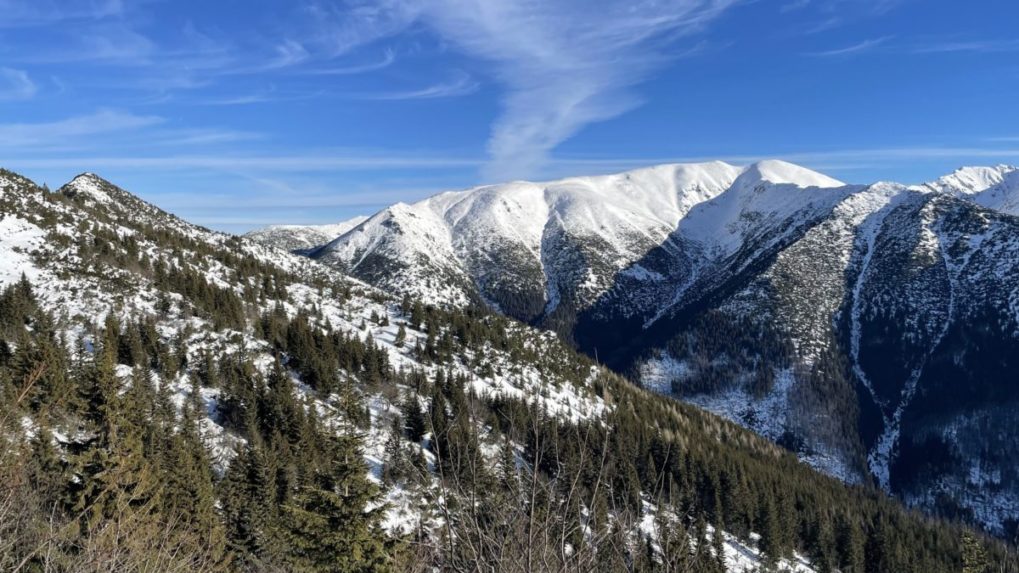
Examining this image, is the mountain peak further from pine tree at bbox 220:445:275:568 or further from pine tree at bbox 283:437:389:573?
pine tree at bbox 283:437:389:573

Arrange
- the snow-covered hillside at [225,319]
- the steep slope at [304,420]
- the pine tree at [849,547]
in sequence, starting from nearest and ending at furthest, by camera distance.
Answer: the steep slope at [304,420] → the snow-covered hillside at [225,319] → the pine tree at [849,547]

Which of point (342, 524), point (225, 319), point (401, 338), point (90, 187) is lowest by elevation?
point (342, 524)

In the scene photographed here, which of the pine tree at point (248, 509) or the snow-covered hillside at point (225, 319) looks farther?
the snow-covered hillside at point (225, 319)

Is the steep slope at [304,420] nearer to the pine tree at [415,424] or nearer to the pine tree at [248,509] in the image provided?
the pine tree at [248,509]

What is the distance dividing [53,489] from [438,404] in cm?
4716

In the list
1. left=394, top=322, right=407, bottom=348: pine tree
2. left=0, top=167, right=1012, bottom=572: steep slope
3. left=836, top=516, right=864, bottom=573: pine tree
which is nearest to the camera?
left=0, top=167, right=1012, bottom=572: steep slope

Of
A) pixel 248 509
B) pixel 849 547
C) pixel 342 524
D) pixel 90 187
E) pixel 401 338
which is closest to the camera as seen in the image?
pixel 342 524

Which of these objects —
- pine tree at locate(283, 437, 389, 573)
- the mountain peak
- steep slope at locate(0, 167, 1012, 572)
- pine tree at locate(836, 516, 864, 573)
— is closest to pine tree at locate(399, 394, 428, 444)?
steep slope at locate(0, 167, 1012, 572)

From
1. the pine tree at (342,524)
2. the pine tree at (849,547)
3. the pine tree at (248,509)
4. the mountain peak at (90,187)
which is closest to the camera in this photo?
the pine tree at (342,524)

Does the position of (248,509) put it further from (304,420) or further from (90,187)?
(90,187)

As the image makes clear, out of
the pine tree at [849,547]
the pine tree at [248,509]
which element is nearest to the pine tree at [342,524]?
the pine tree at [248,509]

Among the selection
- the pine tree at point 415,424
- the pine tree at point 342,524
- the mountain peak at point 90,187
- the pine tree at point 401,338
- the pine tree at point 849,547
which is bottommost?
the pine tree at point 849,547

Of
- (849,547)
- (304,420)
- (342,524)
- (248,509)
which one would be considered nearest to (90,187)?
(304,420)

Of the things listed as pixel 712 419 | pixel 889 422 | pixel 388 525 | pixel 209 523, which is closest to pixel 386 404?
pixel 388 525
